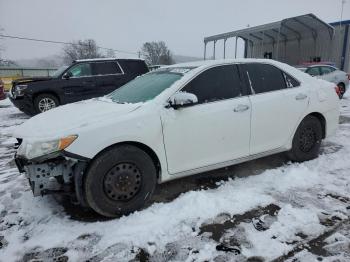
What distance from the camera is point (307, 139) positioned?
5023 mm

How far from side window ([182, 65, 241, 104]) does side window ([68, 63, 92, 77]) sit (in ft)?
24.0

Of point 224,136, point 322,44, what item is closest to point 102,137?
point 224,136

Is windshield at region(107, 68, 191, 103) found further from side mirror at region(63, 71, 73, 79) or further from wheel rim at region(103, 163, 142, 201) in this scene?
side mirror at region(63, 71, 73, 79)

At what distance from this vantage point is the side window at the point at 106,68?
10.7m

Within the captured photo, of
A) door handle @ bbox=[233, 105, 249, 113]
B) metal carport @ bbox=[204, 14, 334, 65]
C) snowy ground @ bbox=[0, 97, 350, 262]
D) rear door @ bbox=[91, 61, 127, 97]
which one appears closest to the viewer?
snowy ground @ bbox=[0, 97, 350, 262]

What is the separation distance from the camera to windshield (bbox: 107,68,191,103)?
3.96m

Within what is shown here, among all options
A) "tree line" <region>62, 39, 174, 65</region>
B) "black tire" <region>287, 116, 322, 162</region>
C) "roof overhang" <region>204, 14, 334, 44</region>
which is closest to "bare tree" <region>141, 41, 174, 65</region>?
"tree line" <region>62, 39, 174, 65</region>

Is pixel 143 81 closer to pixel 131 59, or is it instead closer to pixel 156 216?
pixel 156 216

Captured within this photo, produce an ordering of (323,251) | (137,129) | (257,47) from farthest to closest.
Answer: (257,47) < (137,129) < (323,251)

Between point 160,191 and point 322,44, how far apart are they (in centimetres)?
2375

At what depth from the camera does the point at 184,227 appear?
10.6 feet

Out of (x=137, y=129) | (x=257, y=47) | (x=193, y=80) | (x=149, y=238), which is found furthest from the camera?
(x=257, y=47)

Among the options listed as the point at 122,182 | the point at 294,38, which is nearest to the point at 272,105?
the point at 122,182

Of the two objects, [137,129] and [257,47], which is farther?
[257,47]
